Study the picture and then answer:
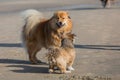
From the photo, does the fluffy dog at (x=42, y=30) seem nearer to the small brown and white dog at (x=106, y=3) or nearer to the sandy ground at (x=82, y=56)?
the sandy ground at (x=82, y=56)

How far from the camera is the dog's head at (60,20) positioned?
9.59 metres

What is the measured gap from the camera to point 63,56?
8.70 meters

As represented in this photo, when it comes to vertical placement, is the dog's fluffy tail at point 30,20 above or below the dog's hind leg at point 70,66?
above

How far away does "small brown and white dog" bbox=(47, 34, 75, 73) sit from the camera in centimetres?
862

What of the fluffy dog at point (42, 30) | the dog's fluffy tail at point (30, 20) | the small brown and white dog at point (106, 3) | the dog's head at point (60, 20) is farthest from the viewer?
the small brown and white dog at point (106, 3)

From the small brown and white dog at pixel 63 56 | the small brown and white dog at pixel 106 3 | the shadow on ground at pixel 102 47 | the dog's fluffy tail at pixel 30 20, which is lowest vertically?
the small brown and white dog at pixel 106 3

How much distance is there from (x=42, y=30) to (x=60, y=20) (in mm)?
613

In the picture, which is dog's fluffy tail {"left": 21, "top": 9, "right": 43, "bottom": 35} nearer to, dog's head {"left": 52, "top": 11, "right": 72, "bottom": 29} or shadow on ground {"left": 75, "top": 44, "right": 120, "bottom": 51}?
dog's head {"left": 52, "top": 11, "right": 72, "bottom": 29}

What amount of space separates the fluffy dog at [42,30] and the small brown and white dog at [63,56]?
26.1 inches

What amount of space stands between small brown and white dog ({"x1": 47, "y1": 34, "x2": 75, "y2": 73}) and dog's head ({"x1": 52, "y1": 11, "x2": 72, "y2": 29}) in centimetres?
65

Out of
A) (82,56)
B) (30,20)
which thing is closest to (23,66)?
(30,20)

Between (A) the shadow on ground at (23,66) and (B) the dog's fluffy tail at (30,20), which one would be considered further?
(B) the dog's fluffy tail at (30,20)

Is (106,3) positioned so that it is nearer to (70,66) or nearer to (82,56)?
(82,56)

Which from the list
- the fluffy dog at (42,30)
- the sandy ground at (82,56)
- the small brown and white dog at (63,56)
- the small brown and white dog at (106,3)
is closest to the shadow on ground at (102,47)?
the sandy ground at (82,56)
